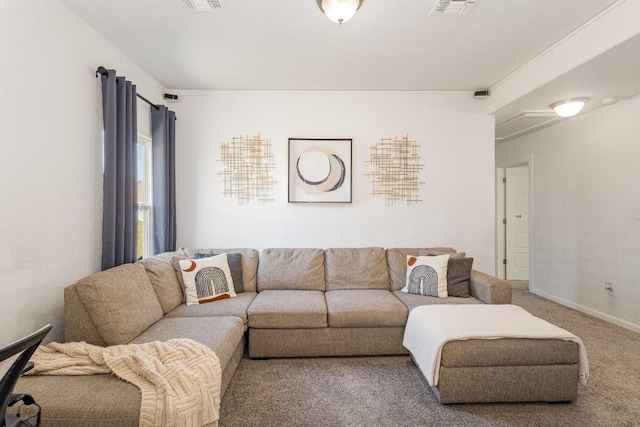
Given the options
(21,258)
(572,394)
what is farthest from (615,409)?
(21,258)

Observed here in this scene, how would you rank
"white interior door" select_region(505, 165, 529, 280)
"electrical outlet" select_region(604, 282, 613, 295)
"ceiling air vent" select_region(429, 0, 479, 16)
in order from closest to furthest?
1. "ceiling air vent" select_region(429, 0, 479, 16)
2. "electrical outlet" select_region(604, 282, 613, 295)
3. "white interior door" select_region(505, 165, 529, 280)

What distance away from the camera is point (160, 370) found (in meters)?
1.46

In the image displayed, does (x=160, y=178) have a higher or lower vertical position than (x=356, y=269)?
higher

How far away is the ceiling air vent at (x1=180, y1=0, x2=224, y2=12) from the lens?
6.61 feet

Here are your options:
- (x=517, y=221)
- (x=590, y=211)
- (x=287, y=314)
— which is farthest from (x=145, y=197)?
(x=517, y=221)

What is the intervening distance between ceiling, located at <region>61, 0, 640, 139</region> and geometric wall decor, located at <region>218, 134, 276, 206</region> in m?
0.63

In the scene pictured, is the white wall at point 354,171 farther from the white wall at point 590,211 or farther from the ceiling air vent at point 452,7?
the ceiling air vent at point 452,7

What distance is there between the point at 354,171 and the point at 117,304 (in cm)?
255

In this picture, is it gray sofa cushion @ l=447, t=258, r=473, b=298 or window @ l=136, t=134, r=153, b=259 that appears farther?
window @ l=136, t=134, r=153, b=259

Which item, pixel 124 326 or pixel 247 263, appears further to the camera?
pixel 247 263

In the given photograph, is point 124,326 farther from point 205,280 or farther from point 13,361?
point 13,361

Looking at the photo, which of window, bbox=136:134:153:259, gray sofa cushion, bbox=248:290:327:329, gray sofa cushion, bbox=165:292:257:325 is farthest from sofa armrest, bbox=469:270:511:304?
window, bbox=136:134:153:259

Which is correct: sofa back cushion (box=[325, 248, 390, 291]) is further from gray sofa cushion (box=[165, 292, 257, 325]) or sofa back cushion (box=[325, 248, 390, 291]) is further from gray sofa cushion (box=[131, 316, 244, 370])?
gray sofa cushion (box=[131, 316, 244, 370])

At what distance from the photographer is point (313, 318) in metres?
2.46
